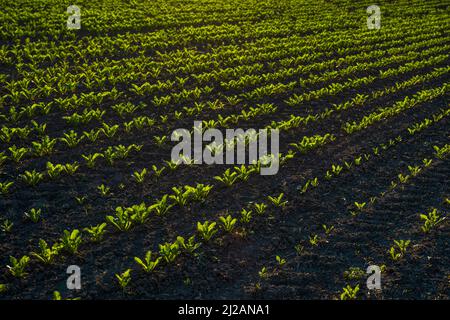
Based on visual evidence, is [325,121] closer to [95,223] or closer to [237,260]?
[237,260]

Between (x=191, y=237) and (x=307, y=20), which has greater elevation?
(x=307, y=20)

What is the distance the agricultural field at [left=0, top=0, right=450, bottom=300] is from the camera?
5.93m

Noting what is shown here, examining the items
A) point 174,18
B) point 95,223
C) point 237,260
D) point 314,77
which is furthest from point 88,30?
point 237,260

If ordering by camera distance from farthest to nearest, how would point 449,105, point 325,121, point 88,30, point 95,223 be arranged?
point 88,30 → point 449,105 → point 325,121 → point 95,223

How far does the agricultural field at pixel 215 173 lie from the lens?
5.93m

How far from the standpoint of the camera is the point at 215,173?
8.62m

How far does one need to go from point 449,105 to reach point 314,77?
4459 millimetres

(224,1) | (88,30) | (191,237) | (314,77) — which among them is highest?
(224,1)

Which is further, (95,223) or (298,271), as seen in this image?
(95,223)

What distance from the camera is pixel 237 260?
246 inches
